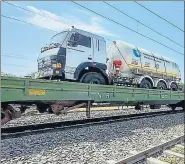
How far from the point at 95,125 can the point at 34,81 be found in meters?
3.48

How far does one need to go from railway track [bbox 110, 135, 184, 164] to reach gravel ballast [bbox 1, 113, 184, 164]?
315 millimetres

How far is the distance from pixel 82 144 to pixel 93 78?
3.55 meters

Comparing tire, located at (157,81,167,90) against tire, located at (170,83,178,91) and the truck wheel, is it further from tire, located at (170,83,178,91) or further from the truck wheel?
the truck wheel

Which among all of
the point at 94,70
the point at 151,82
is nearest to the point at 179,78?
the point at 151,82

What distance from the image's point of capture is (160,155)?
18.5 feet

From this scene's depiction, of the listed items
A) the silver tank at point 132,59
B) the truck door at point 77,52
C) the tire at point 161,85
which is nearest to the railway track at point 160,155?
the truck door at point 77,52

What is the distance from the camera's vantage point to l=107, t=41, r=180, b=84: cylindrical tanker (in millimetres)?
12242

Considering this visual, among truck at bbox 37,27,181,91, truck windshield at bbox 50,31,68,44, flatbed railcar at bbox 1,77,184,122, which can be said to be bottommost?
flatbed railcar at bbox 1,77,184,122

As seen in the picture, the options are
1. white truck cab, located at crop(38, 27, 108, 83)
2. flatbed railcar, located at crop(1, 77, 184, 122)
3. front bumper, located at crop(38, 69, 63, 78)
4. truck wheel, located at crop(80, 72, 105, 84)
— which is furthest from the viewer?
truck wheel, located at crop(80, 72, 105, 84)

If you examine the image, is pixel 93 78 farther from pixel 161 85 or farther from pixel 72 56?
pixel 161 85

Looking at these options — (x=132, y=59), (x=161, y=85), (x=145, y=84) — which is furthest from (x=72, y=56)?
(x=161, y=85)

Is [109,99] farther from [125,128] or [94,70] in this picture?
[94,70]

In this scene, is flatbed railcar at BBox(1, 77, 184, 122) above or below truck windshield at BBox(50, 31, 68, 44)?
below

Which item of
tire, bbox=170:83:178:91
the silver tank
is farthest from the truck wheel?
tire, bbox=170:83:178:91
